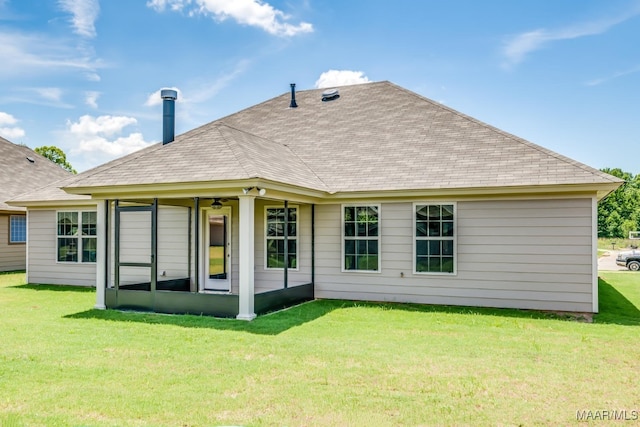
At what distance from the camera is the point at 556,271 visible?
378 inches

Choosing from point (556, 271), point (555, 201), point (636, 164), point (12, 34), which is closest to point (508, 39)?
point (555, 201)

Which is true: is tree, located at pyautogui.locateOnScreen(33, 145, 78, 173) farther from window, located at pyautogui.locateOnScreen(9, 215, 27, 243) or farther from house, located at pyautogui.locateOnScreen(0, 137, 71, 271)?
window, located at pyautogui.locateOnScreen(9, 215, 27, 243)

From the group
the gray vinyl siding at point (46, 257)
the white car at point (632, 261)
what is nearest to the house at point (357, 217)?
the gray vinyl siding at point (46, 257)

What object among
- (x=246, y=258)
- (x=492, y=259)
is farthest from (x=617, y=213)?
(x=246, y=258)

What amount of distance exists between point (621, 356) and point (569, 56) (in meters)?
11.8

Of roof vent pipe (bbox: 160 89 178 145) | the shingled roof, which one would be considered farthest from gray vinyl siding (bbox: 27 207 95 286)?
the shingled roof

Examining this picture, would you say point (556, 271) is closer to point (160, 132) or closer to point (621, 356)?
point (621, 356)

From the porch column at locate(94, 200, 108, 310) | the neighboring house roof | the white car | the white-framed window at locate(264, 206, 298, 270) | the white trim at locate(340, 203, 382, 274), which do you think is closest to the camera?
the porch column at locate(94, 200, 108, 310)

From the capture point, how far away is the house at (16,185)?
17812 millimetres

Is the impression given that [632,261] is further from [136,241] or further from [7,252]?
[7,252]

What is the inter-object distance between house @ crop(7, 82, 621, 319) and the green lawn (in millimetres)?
1006

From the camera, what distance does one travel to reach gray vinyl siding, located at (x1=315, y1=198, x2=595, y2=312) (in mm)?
9492

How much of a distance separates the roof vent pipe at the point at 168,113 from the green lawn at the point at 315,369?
548 centimetres

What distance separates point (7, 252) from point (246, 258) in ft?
44.6
